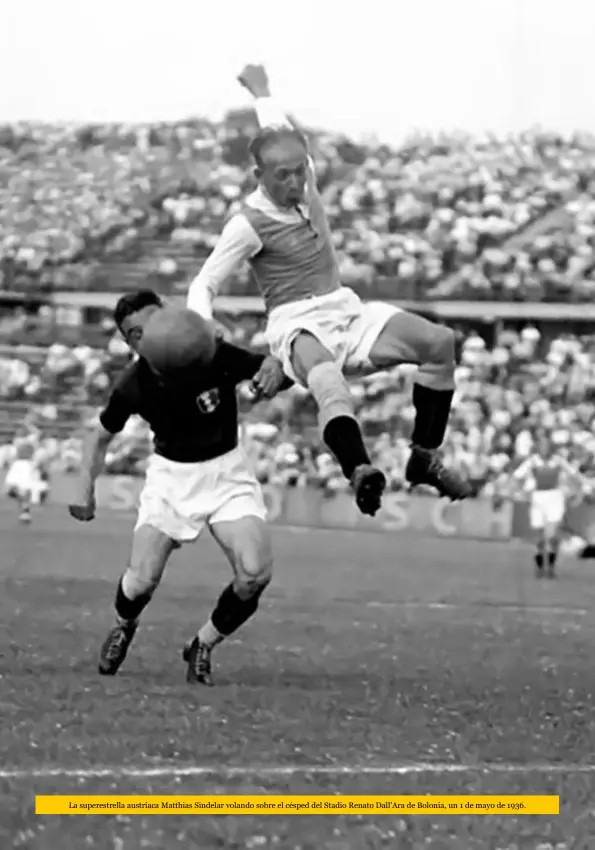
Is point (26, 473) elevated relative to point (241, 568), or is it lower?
lower

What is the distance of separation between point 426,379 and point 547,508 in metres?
13.7

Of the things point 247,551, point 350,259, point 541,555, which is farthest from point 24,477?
point 247,551

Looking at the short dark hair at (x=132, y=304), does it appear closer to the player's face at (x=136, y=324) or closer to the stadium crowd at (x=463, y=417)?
the player's face at (x=136, y=324)

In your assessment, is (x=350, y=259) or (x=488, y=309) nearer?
(x=488, y=309)

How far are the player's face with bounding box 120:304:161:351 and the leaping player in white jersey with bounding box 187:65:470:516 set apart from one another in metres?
0.21

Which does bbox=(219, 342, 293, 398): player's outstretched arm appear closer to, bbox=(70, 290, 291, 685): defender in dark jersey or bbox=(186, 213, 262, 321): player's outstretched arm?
bbox=(70, 290, 291, 685): defender in dark jersey

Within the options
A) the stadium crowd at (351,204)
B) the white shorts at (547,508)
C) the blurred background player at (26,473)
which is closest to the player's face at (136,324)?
the white shorts at (547,508)

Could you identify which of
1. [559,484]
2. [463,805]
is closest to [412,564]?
[559,484]

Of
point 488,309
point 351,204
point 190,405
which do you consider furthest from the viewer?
point 351,204

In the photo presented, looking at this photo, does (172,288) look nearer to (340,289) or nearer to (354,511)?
(354,511)

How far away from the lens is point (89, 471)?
29.0 ft

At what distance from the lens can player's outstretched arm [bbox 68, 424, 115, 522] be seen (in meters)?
8.78

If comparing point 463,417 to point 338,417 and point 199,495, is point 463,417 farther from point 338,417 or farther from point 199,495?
point 338,417

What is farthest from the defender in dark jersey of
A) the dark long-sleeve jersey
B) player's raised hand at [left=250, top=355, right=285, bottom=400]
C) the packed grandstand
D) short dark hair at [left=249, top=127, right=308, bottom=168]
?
the packed grandstand
